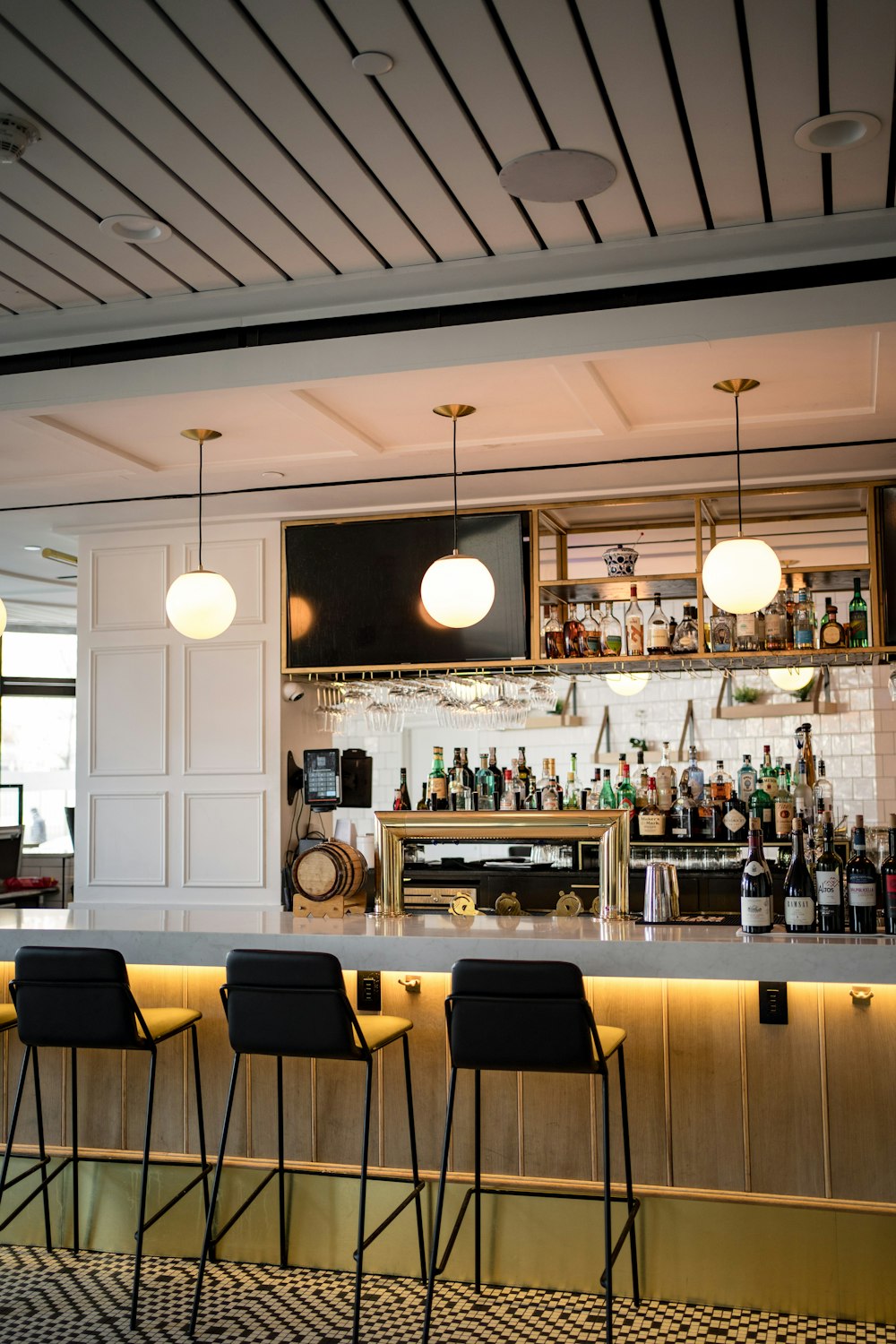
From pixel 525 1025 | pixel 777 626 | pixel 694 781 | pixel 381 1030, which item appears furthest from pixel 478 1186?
pixel 694 781

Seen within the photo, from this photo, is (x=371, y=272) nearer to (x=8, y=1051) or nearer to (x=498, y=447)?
(x=498, y=447)

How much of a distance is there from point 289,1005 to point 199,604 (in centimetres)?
198

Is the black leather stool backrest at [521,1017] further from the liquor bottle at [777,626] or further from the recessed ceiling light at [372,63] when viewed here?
the liquor bottle at [777,626]

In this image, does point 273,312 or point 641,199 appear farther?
point 273,312

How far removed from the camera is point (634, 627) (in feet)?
19.3

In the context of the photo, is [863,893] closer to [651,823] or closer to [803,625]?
[803,625]

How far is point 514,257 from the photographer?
3.68 m

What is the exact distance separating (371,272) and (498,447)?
1.33m

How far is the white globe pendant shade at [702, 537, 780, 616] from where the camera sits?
14.1ft

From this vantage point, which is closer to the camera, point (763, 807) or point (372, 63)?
point (372, 63)

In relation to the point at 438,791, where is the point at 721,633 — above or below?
above

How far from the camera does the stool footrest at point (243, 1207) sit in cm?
376

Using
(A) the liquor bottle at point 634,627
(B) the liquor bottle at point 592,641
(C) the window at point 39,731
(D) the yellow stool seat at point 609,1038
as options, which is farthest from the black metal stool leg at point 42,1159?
(C) the window at point 39,731

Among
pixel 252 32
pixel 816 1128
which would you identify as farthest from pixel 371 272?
pixel 816 1128
